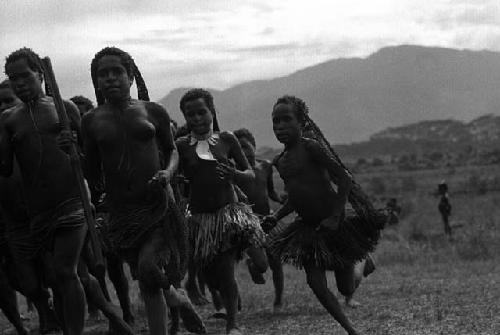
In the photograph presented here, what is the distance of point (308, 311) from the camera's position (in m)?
9.66

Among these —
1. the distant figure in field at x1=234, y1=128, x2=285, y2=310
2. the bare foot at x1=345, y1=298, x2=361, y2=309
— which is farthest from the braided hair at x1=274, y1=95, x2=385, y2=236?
the distant figure in field at x1=234, y1=128, x2=285, y2=310

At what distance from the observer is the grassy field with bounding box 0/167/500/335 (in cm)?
812

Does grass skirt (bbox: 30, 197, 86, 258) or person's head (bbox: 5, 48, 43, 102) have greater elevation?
person's head (bbox: 5, 48, 43, 102)

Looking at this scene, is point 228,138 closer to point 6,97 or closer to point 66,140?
point 6,97

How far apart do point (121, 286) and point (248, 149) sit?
2.64m

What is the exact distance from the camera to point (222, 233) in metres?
7.85

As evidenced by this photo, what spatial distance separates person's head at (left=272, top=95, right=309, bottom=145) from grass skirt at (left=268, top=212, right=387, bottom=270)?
2.21ft

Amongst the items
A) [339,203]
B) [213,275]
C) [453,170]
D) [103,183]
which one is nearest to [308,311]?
[213,275]

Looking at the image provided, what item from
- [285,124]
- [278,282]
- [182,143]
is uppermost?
[285,124]

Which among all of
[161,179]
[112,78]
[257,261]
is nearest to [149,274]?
[161,179]

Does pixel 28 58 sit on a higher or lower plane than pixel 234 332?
higher

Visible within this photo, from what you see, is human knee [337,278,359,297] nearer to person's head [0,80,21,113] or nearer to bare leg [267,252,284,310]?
bare leg [267,252,284,310]

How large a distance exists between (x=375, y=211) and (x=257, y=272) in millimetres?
1946

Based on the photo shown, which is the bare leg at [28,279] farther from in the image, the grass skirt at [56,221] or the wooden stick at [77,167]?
the wooden stick at [77,167]
